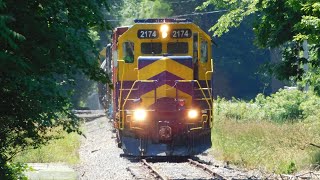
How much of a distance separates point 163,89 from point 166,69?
0.50m

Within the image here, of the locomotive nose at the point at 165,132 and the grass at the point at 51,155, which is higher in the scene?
the locomotive nose at the point at 165,132

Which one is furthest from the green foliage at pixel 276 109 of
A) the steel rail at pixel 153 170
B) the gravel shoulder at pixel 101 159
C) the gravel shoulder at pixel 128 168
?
the steel rail at pixel 153 170

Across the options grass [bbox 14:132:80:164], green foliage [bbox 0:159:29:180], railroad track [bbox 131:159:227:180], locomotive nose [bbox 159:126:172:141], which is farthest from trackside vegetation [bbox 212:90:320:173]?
green foliage [bbox 0:159:29:180]

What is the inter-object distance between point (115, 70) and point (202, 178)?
5.03m

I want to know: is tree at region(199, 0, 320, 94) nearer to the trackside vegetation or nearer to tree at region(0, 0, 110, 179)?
the trackside vegetation

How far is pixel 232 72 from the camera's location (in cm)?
6450

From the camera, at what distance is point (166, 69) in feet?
56.6

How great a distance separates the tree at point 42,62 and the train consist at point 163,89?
20.1ft

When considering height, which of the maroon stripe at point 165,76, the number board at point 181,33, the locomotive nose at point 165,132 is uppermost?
the number board at point 181,33

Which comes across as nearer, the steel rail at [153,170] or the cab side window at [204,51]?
the steel rail at [153,170]

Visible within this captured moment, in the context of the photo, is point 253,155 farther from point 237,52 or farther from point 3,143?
point 237,52

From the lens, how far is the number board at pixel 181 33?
17.8m

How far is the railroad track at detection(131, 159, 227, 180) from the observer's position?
49.0 ft

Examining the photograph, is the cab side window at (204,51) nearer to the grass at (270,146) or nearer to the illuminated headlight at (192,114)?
the illuminated headlight at (192,114)
